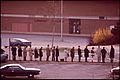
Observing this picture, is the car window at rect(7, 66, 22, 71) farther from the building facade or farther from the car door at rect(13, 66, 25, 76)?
the building facade

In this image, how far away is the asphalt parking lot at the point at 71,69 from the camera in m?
13.3

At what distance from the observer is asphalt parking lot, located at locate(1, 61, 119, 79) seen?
43.5 ft

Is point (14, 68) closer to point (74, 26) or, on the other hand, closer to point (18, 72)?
point (18, 72)

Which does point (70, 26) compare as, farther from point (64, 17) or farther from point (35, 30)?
point (35, 30)

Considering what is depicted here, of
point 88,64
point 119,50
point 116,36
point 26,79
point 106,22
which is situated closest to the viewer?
point 26,79

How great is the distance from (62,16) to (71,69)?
15410mm

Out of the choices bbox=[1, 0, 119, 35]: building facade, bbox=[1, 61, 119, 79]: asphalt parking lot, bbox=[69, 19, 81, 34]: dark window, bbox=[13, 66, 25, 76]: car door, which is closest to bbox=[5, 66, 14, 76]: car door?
bbox=[13, 66, 25, 76]: car door

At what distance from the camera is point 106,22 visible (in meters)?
29.3

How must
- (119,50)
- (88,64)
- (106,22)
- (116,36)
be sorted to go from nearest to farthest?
(88,64)
(119,50)
(116,36)
(106,22)

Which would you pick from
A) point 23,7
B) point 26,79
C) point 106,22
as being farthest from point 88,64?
point 23,7

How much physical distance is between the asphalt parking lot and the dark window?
46.3 feet

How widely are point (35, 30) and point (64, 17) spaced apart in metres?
2.58

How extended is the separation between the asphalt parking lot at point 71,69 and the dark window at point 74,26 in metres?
14.1

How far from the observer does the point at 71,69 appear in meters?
14.4
